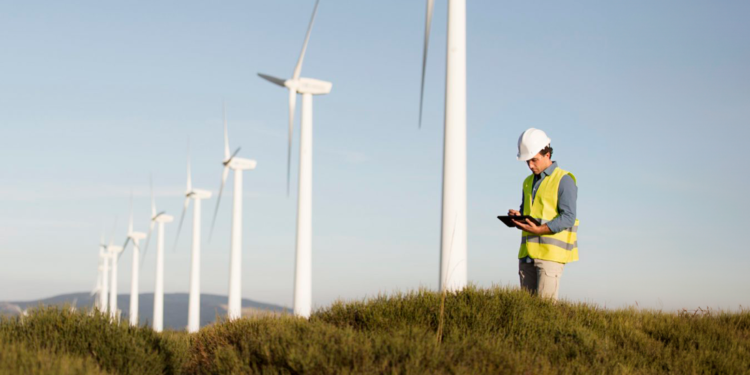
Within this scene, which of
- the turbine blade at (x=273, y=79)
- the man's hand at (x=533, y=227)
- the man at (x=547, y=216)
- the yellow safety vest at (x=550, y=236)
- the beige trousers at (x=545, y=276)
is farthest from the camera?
the turbine blade at (x=273, y=79)

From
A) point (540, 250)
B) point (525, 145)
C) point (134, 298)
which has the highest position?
point (525, 145)

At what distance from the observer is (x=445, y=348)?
9594 millimetres

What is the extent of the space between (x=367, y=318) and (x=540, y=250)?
296cm

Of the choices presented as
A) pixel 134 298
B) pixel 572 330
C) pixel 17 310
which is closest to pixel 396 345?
pixel 572 330

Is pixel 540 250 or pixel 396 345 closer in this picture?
pixel 396 345

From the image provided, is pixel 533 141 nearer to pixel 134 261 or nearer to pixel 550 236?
pixel 550 236

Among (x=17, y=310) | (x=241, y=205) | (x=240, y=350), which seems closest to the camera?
(x=240, y=350)

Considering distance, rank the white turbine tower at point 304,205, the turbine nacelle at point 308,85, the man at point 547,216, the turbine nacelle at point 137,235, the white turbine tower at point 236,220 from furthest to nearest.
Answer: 1. the turbine nacelle at point 137,235
2. the white turbine tower at point 236,220
3. the turbine nacelle at point 308,85
4. the white turbine tower at point 304,205
5. the man at point 547,216

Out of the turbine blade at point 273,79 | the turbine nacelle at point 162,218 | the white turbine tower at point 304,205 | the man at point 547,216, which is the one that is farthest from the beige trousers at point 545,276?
the turbine nacelle at point 162,218

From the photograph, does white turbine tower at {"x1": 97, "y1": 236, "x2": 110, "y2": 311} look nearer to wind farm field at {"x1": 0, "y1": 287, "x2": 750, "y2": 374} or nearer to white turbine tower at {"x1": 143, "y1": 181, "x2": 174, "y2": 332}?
white turbine tower at {"x1": 143, "y1": 181, "x2": 174, "y2": 332}

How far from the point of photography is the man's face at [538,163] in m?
11.4

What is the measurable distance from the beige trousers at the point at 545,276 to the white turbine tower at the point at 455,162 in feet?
7.58

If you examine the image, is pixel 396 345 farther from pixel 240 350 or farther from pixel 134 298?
pixel 134 298

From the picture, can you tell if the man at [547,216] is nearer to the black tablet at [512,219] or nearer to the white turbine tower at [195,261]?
the black tablet at [512,219]
